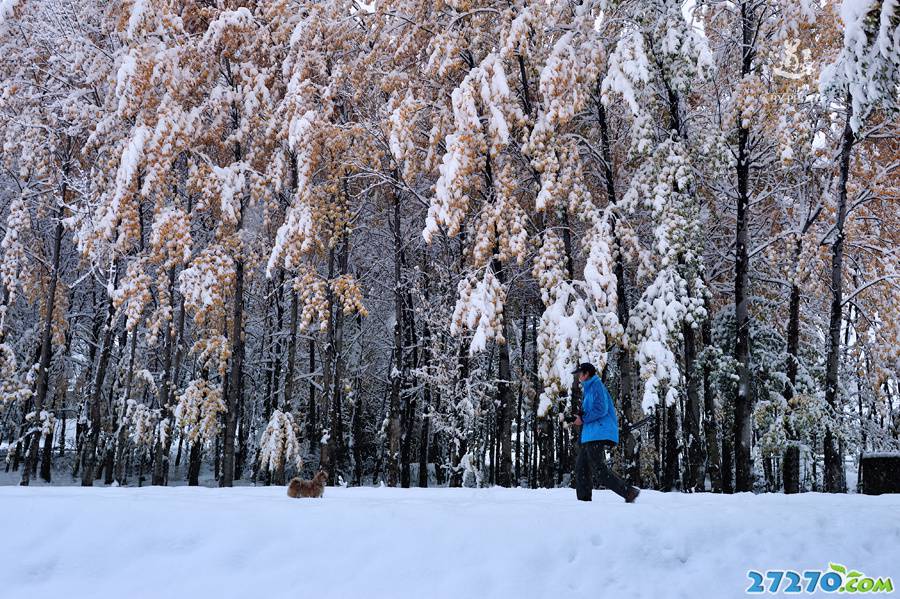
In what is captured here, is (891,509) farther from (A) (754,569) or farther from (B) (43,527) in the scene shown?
(B) (43,527)

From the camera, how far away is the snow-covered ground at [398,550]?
4.73m

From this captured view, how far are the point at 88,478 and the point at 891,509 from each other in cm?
1516

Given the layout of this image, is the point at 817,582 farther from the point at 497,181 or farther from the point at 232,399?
the point at 232,399

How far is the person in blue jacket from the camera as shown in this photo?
737cm

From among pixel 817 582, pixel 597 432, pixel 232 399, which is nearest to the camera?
pixel 817 582

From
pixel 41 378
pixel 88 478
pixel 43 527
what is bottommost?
pixel 88 478

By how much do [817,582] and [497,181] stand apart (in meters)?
8.14

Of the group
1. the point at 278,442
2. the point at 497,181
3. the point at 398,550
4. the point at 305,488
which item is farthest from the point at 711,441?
the point at 398,550

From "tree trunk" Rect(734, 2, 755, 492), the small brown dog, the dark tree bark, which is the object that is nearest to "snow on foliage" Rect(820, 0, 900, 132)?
"tree trunk" Rect(734, 2, 755, 492)

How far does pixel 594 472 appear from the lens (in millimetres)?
7578

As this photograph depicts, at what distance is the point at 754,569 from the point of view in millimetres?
5387

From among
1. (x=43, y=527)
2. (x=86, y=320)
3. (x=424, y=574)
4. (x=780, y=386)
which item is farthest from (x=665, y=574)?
(x=86, y=320)

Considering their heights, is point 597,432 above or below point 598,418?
below

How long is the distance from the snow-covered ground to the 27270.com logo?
9 cm
